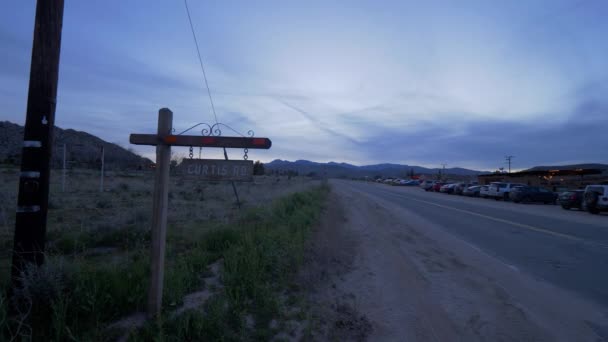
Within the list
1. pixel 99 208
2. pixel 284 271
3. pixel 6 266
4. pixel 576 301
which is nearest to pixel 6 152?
pixel 99 208

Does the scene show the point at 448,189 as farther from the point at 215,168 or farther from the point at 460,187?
the point at 215,168

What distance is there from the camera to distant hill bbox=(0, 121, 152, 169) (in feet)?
175

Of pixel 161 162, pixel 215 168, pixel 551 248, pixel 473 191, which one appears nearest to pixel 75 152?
pixel 473 191

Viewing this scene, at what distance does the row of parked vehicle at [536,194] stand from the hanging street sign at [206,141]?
24.3 m

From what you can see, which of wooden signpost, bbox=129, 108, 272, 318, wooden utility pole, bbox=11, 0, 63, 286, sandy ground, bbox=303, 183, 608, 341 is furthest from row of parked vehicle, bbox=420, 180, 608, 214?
wooden utility pole, bbox=11, 0, 63, 286

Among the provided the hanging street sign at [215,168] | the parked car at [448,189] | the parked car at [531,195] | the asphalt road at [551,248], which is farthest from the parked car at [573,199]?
the hanging street sign at [215,168]

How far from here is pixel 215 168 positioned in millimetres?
4105

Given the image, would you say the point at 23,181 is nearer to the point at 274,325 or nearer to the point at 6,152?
the point at 274,325

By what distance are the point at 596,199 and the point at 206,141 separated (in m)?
24.8

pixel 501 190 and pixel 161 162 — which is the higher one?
pixel 161 162

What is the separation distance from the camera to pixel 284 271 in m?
5.59

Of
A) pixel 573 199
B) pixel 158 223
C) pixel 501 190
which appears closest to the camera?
pixel 158 223

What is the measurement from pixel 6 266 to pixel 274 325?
16.6 ft

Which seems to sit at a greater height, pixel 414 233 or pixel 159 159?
pixel 159 159
